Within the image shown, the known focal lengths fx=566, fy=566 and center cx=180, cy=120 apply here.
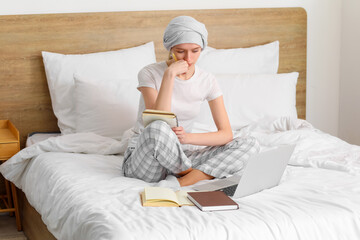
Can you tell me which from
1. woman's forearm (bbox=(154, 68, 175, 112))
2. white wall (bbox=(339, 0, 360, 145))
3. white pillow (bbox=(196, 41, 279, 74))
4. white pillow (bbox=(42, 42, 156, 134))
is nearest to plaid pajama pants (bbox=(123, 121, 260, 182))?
woman's forearm (bbox=(154, 68, 175, 112))

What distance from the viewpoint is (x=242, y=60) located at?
137 inches

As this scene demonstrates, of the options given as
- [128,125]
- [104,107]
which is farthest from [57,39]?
[128,125]

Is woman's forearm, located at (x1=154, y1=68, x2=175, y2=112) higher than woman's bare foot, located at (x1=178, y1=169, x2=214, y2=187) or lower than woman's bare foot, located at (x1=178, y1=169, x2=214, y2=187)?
higher

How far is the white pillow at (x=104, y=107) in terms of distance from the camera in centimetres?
298

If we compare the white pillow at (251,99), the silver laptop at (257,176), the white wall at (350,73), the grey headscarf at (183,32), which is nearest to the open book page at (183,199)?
the silver laptop at (257,176)

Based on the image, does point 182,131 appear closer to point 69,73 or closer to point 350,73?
point 69,73

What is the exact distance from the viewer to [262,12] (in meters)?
3.67

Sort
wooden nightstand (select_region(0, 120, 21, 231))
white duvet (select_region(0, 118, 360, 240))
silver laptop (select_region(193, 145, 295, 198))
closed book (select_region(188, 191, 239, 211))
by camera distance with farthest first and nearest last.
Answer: wooden nightstand (select_region(0, 120, 21, 231))
silver laptop (select_region(193, 145, 295, 198))
closed book (select_region(188, 191, 239, 211))
white duvet (select_region(0, 118, 360, 240))

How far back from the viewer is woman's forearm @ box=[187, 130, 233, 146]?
7.41ft

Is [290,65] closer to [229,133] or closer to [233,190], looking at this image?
[229,133]

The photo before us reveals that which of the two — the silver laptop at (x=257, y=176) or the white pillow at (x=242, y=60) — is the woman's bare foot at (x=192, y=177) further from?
the white pillow at (x=242, y=60)

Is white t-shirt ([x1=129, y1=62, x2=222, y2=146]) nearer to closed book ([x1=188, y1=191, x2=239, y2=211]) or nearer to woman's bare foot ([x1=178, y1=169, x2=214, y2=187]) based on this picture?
woman's bare foot ([x1=178, y1=169, x2=214, y2=187])

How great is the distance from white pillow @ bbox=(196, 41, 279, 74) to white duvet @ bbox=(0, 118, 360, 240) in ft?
2.35

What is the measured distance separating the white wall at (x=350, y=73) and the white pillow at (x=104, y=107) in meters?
1.66
